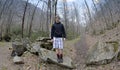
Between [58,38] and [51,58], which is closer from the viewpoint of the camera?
[51,58]

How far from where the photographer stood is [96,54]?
9.30 meters

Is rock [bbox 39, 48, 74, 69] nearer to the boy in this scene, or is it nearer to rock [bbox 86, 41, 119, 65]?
the boy

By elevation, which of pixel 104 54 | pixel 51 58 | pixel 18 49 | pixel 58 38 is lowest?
pixel 51 58

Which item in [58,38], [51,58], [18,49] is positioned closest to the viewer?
[51,58]

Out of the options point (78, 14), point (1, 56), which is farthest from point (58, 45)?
point (78, 14)

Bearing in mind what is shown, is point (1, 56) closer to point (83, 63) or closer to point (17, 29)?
point (83, 63)

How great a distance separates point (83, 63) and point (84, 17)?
2472 inches

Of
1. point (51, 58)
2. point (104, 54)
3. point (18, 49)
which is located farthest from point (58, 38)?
point (18, 49)

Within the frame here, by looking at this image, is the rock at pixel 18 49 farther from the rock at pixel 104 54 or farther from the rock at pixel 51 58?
the rock at pixel 104 54

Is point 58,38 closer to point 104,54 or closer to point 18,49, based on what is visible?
point 104,54

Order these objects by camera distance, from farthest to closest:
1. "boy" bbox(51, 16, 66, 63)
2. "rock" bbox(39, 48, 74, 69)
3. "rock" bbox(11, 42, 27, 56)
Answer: "rock" bbox(11, 42, 27, 56), "boy" bbox(51, 16, 66, 63), "rock" bbox(39, 48, 74, 69)

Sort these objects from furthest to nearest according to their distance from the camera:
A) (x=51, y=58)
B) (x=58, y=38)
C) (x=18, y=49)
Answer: (x=18, y=49) < (x=58, y=38) < (x=51, y=58)

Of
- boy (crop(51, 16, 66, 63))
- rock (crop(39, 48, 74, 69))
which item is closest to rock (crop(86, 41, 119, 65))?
rock (crop(39, 48, 74, 69))

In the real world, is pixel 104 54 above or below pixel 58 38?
below
